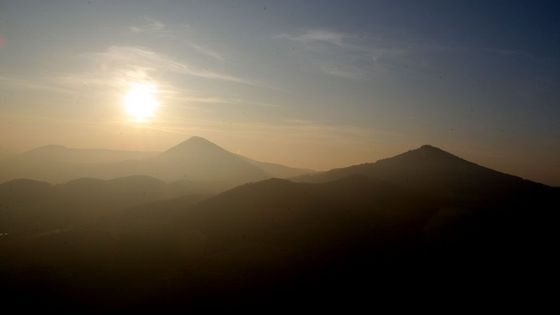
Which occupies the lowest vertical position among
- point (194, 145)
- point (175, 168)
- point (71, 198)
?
point (71, 198)

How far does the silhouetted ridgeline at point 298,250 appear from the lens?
20688 mm

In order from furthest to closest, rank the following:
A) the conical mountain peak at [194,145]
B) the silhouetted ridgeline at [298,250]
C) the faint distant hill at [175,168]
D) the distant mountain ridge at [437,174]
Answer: the conical mountain peak at [194,145] < the faint distant hill at [175,168] < the distant mountain ridge at [437,174] < the silhouetted ridgeline at [298,250]

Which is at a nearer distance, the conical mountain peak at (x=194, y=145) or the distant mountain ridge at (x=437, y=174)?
the distant mountain ridge at (x=437, y=174)

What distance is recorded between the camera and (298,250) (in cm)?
2667

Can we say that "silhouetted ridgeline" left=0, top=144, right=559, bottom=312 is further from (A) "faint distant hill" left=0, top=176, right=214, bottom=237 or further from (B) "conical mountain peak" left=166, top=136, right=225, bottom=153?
(B) "conical mountain peak" left=166, top=136, right=225, bottom=153

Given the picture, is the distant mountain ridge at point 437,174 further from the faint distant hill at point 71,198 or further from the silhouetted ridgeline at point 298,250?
the faint distant hill at point 71,198

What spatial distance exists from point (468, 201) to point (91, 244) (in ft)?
117

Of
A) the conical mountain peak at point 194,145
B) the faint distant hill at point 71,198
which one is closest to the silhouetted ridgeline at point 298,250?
the faint distant hill at point 71,198

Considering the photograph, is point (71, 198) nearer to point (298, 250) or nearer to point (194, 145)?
point (298, 250)

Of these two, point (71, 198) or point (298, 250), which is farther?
point (71, 198)

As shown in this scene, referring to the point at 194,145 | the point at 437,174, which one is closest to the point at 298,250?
the point at 437,174

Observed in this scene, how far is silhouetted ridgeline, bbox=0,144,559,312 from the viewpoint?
67.9ft

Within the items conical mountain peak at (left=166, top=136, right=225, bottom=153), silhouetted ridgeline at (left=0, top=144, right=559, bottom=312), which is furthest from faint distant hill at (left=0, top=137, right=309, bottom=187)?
silhouetted ridgeline at (left=0, top=144, right=559, bottom=312)

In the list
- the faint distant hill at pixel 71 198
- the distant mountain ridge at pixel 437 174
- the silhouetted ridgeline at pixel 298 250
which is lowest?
the faint distant hill at pixel 71 198
